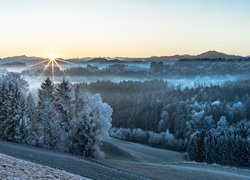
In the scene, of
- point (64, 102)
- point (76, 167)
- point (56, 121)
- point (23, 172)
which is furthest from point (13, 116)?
point (23, 172)

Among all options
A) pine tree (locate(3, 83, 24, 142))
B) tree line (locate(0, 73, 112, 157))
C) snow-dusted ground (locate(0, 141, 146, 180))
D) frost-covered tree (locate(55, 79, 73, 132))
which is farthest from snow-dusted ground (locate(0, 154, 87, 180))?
frost-covered tree (locate(55, 79, 73, 132))

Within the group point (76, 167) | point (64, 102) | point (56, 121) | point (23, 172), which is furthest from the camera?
point (64, 102)

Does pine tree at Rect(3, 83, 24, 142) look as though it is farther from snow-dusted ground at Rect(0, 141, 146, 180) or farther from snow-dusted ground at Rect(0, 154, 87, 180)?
snow-dusted ground at Rect(0, 154, 87, 180)

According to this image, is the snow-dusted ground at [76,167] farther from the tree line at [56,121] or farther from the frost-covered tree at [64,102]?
the frost-covered tree at [64,102]

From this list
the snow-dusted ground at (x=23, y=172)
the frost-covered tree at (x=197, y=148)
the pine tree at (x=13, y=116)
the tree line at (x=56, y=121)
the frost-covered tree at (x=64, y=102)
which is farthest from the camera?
the frost-covered tree at (x=197, y=148)

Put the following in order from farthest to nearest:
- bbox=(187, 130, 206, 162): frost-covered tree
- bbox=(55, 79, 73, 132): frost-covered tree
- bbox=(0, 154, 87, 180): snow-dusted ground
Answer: bbox=(187, 130, 206, 162): frost-covered tree → bbox=(55, 79, 73, 132): frost-covered tree → bbox=(0, 154, 87, 180): snow-dusted ground

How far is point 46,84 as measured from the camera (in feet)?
288

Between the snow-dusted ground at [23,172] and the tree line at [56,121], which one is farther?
the tree line at [56,121]

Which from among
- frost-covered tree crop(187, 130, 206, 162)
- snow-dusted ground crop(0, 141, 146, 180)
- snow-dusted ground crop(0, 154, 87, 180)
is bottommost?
frost-covered tree crop(187, 130, 206, 162)

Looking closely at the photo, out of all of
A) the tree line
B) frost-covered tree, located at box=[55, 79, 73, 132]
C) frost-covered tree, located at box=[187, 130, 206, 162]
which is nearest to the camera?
the tree line

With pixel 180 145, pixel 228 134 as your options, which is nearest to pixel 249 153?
pixel 228 134

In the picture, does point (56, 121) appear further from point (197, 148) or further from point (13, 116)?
point (197, 148)

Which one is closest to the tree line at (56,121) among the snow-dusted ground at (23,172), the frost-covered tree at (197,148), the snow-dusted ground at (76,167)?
the snow-dusted ground at (76,167)

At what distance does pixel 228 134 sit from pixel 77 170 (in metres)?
87.1
